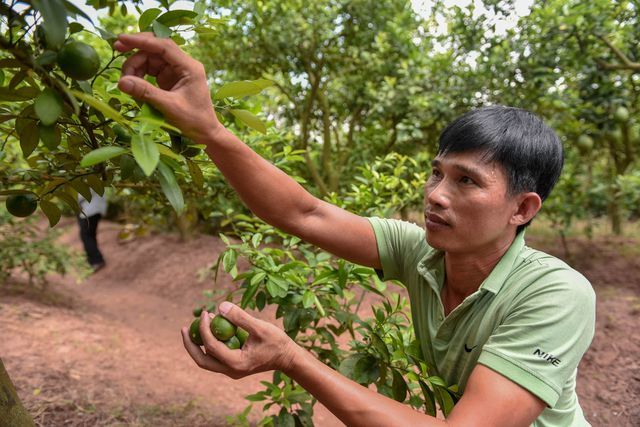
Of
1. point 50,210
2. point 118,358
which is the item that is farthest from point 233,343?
point 118,358

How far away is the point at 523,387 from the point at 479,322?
10.3 inches

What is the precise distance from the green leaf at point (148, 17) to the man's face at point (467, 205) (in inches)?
31.6

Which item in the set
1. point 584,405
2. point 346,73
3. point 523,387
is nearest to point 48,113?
point 523,387

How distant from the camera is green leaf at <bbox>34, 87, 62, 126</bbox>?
32.9 inches

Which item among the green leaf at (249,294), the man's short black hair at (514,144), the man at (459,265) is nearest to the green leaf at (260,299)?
the green leaf at (249,294)

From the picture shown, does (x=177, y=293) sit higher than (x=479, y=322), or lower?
lower

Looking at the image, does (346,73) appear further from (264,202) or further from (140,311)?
(264,202)

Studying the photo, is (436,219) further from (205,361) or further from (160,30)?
(160,30)

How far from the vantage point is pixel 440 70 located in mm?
4699

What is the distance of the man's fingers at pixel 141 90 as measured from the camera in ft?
3.08

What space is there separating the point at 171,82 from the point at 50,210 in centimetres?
56

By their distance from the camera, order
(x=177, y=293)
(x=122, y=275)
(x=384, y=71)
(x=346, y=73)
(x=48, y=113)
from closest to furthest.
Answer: (x=48, y=113) → (x=384, y=71) → (x=346, y=73) → (x=177, y=293) → (x=122, y=275)

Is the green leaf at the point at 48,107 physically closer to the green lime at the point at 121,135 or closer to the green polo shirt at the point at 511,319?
the green lime at the point at 121,135

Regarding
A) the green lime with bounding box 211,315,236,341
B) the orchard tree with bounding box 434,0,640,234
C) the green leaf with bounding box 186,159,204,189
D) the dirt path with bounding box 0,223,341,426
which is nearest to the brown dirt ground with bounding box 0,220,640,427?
the dirt path with bounding box 0,223,341,426
